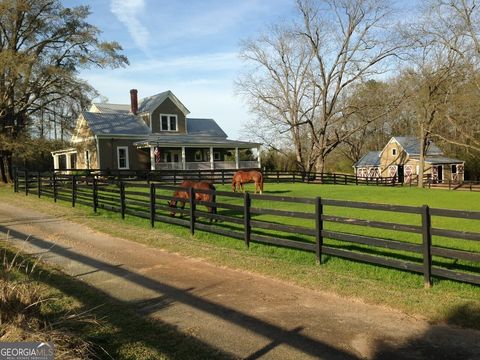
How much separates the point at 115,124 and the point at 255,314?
37575 millimetres

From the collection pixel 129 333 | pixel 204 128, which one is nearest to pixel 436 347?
pixel 129 333

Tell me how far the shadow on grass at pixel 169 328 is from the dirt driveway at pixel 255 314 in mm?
15

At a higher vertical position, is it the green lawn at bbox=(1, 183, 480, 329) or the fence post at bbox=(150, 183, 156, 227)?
the fence post at bbox=(150, 183, 156, 227)

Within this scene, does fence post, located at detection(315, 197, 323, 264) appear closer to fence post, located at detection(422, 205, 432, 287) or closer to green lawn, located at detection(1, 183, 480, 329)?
green lawn, located at detection(1, 183, 480, 329)

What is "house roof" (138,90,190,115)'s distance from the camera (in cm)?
4256

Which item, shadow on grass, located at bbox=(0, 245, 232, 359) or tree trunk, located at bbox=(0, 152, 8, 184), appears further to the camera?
tree trunk, located at bbox=(0, 152, 8, 184)

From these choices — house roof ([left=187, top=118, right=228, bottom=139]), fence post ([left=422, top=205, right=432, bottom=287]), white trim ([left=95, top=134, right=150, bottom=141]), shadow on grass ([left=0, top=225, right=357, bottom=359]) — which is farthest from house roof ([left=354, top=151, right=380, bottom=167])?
shadow on grass ([left=0, top=225, right=357, bottom=359])

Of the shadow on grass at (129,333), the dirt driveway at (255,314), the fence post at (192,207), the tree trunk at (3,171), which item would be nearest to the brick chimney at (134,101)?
the tree trunk at (3,171)

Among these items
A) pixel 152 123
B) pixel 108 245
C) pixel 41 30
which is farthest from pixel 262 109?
pixel 108 245

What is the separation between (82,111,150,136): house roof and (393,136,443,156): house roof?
36640mm

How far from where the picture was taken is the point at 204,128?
47406mm

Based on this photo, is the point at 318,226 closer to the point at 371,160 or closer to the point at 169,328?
the point at 169,328

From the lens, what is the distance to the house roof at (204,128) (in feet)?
152

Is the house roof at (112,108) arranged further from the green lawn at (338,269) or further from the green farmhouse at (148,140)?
the green lawn at (338,269)
